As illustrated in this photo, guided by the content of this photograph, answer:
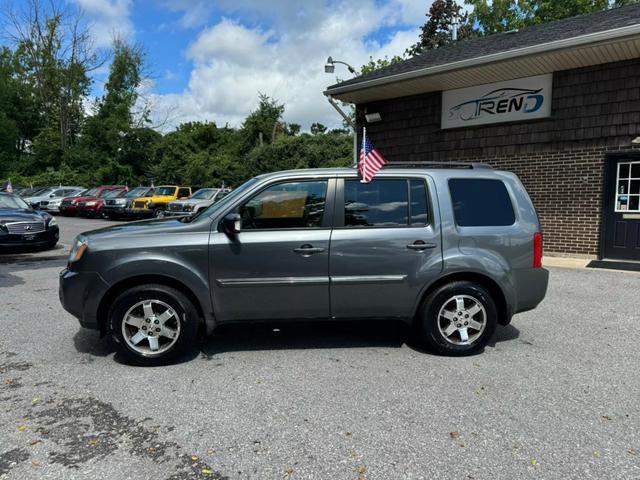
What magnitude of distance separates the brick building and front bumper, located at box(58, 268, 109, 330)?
7157mm

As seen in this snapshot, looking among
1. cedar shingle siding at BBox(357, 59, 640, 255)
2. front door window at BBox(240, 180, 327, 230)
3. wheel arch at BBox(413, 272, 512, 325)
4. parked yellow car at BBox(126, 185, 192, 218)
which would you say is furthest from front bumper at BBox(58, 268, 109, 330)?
parked yellow car at BBox(126, 185, 192, 218)

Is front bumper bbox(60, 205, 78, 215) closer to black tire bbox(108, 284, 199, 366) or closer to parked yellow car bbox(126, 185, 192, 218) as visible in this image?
parked yellow car bbox(126, 185, 192, 218)

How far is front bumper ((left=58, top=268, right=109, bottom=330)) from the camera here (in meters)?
4.02

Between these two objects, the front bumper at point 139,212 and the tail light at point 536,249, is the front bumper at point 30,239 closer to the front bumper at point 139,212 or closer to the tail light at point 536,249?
the front bumper at point 139,212

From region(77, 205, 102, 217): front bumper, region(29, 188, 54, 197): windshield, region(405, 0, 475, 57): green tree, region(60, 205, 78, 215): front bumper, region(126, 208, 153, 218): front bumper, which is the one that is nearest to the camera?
region(126, 208, 153, 218): front bumper

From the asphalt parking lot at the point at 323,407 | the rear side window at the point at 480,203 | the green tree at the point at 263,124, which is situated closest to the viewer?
the asphalt parking lot at the point at 323,407

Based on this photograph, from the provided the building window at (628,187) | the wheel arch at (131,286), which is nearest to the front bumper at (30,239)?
the wheel arch at (131,286)

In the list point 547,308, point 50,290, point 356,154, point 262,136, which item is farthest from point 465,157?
point 262,136

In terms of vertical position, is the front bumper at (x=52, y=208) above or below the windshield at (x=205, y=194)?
below

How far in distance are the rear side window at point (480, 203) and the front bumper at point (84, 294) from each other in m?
3.27

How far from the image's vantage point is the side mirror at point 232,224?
404 cm

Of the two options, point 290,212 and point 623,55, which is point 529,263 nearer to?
point 290,212

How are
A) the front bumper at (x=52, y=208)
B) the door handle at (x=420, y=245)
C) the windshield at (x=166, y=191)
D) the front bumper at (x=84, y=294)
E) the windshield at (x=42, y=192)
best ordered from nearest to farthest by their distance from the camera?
the front bumper at (x=84, y=294)
the door handle at (x=420, y=245)
the windshield at (x=166, y=191)
the front bumper at (x=52, y=208)
the windshield at (x=42, y=192)

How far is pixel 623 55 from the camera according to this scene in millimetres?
9047
